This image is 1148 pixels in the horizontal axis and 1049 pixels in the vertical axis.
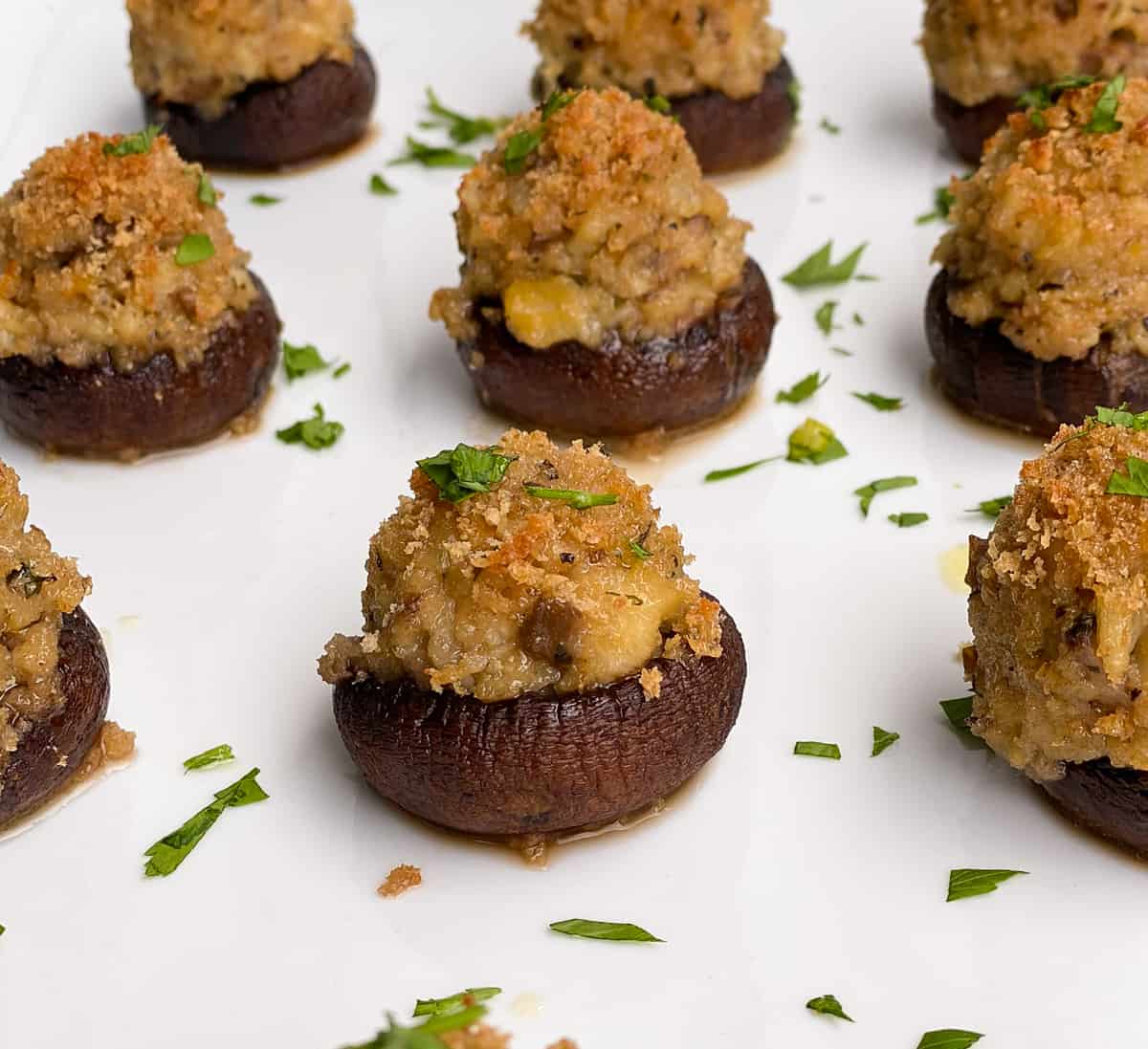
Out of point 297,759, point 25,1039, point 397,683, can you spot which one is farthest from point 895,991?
point 25,1039

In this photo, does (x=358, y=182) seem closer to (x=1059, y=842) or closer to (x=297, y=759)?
(x=297, y=759)

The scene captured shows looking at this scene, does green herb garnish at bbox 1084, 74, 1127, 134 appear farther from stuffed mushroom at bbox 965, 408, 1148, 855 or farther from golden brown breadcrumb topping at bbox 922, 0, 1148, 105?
stuffed mushroom at bbox 965, 408, 1148, 855

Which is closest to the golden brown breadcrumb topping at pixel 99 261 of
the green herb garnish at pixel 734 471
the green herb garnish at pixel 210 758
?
the green herb garnish at pixel 210 758

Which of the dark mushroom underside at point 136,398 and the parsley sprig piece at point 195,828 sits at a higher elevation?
the dark mushroom underside at point 136,398

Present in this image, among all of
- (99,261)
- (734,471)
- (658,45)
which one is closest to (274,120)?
(658,45)

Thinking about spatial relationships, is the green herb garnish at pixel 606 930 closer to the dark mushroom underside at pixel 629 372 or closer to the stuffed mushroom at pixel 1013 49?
the dark mushroom underside at pixel 629 372

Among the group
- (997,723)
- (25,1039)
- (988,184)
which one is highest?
(988,184)

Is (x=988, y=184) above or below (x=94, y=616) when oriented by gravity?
above
